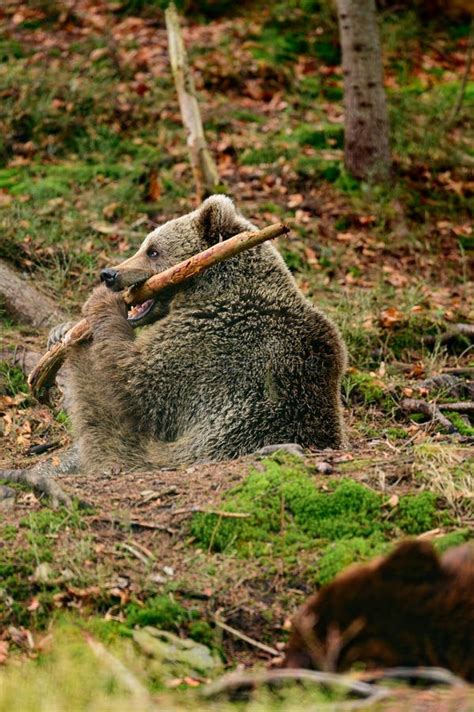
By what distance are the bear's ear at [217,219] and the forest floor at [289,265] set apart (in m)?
1.66

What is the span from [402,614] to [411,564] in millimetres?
168

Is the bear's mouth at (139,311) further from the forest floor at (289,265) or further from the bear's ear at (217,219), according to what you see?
the forest floor at (289,265)

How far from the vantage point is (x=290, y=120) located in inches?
501

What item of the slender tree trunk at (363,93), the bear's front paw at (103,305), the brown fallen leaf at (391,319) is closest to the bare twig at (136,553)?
the bear's front paw at (103,305)

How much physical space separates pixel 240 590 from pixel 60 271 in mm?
5476

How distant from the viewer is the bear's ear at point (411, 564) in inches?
133

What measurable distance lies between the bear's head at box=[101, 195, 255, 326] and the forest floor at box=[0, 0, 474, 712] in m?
1.33

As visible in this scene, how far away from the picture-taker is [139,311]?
6.73 meters

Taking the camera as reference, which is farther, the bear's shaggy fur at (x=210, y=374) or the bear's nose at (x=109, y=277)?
the bear's nose at (x=109, y=277)

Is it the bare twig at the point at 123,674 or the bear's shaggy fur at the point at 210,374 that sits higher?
the bare twig at the point at 123,674

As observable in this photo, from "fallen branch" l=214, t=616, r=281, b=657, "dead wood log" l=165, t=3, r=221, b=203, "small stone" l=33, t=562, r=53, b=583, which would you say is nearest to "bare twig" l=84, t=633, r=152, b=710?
"small stone" l=33, t=562, r=53, b=583

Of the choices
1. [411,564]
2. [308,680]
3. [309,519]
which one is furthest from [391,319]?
[308,680]

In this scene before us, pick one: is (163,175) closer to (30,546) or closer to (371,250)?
(371,250)

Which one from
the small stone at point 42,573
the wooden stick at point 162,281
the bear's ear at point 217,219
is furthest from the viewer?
the bear's ear at point 217,219
